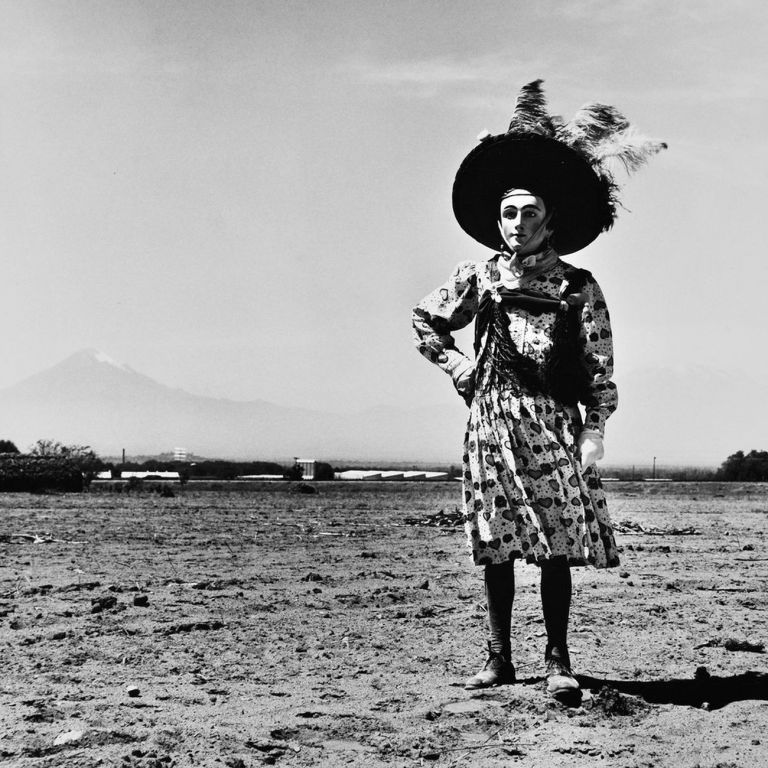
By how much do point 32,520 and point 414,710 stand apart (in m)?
10.8

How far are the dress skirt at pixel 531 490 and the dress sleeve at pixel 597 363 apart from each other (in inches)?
4.0

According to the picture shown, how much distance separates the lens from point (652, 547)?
979 cm

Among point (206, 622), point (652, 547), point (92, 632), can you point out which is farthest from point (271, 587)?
point (652, 547)

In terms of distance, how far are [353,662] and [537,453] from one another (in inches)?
50.9

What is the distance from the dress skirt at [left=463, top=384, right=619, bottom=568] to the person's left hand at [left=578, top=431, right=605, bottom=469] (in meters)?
0.04

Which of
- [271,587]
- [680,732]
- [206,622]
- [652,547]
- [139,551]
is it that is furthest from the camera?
[652,547]

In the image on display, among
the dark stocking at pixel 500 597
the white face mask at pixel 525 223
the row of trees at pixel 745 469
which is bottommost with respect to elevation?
the row of trees at pixel 745 469

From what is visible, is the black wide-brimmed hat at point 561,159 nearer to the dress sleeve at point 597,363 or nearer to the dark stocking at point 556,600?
the dress sleeve at point 597,363

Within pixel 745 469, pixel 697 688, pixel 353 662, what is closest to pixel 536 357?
pixel 697 688

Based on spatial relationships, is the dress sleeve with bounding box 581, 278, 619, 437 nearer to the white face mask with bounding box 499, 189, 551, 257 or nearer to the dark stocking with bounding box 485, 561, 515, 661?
the white face mask with bounding box 499, 189, 551, 257

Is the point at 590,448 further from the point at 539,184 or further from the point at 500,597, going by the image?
the point at 539,184

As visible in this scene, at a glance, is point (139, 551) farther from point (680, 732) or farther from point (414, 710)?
point (680, 732)

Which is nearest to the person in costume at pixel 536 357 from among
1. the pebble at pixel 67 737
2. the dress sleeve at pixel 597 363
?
the dress sleeve at pixel 597 363

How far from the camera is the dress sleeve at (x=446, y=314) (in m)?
4.47
